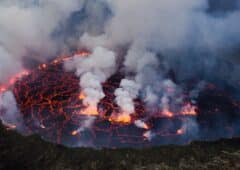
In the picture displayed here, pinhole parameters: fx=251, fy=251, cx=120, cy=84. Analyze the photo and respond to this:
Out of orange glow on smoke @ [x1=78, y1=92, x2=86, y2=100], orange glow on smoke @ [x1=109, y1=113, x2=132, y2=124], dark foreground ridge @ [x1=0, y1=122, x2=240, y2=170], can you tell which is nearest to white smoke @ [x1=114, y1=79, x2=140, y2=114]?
orange glow on smoke @ [x1=109, y1=113, x2=132, y2=124]

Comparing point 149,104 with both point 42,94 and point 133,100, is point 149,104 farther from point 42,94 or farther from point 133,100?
point 42,94

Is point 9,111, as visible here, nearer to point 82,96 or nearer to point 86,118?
point 86,118

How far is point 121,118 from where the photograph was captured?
27.1 meters

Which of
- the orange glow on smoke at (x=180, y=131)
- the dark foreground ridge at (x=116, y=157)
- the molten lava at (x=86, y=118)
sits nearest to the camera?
the dark foreground ridge at (x=116, y=157)

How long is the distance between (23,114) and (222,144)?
20577 mm

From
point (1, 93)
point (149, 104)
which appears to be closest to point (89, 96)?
point (149, 104)

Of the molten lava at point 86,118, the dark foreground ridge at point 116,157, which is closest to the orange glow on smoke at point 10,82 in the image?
the molten lava at point 86,118

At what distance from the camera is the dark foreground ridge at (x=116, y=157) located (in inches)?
495

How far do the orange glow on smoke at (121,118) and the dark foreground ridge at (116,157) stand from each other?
12584mm

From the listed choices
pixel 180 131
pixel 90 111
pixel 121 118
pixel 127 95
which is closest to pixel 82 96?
pixel 90 111

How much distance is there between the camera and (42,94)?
31.1m

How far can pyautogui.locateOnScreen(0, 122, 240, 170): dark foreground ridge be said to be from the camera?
12.6 metres

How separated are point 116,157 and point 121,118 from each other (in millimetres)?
13780

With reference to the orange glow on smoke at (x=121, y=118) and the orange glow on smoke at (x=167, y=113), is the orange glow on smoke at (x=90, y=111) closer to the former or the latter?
the orange glow on smoke at (x=121, y=118)
